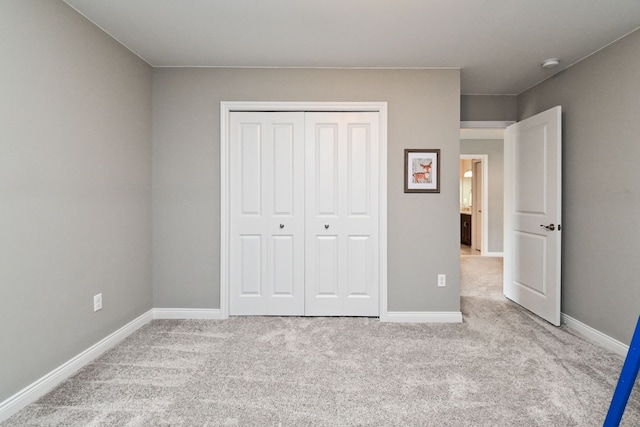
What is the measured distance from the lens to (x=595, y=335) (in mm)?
2785

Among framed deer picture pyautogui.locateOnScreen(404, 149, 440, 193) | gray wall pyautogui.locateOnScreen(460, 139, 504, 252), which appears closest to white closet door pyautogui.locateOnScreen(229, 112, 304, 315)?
framed deer picture pyautogui.locateOnScreen(404, 149, 440, 193)

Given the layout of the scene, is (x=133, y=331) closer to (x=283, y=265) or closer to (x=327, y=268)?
(x=283, y=265)

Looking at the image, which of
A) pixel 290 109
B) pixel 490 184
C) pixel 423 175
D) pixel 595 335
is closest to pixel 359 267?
pixel 423 175

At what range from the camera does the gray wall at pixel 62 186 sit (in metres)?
1.82

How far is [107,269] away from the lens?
260 cm

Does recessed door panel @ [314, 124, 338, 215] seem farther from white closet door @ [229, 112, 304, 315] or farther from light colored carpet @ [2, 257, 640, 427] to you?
light colored carpet @ [2, 257, 640, 427]

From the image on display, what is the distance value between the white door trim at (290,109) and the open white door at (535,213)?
5.07 ft

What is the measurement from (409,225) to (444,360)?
1.24 m

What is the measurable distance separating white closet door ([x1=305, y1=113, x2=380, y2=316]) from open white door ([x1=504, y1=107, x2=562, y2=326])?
1616 millimetres

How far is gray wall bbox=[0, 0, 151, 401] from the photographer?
182 cm

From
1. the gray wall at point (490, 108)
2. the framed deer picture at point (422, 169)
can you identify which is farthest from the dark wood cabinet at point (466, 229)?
the framed deer picture at point (422, 169)

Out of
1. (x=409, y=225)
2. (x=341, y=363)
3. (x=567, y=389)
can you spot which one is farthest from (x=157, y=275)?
(x=567, y=389)

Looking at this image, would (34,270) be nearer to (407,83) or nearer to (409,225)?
(409,225)

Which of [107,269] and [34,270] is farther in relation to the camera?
[107,269]
